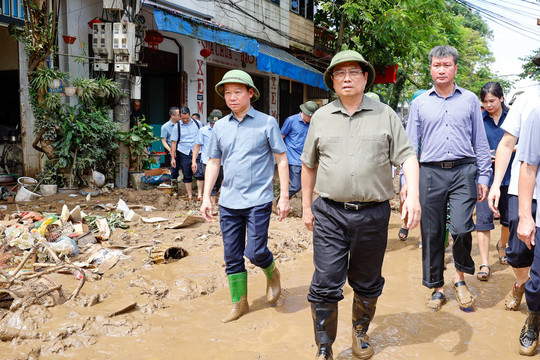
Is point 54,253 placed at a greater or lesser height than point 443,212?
lesser

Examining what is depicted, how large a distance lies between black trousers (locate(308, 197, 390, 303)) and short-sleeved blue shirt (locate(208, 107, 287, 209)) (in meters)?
0.90

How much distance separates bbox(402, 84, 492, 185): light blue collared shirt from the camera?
12.9ft

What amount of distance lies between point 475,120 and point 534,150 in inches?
45.4

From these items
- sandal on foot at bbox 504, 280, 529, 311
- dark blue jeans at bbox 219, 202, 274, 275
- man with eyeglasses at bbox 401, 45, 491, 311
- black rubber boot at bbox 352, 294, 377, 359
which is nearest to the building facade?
dark blue jeans at bbox 219, 202, 274, 275

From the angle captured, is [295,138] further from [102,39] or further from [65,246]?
[102,39]

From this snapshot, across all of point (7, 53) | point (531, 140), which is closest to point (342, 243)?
point (531, 140)

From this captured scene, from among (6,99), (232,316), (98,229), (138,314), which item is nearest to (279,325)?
(232,316)

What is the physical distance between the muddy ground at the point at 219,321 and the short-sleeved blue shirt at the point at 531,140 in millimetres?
1212

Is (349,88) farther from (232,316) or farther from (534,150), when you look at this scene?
(232,316)

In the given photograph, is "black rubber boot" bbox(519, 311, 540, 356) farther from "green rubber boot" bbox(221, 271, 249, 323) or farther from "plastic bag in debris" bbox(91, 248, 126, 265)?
"plastic bag in debris" bbox(91, 248, 126, 265)

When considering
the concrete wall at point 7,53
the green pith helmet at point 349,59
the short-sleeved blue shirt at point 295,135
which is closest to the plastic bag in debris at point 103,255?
the short-sleeved blue shirt at point 295,135

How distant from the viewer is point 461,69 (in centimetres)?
1936

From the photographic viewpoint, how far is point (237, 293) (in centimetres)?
390

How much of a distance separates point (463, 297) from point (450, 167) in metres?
1.12
